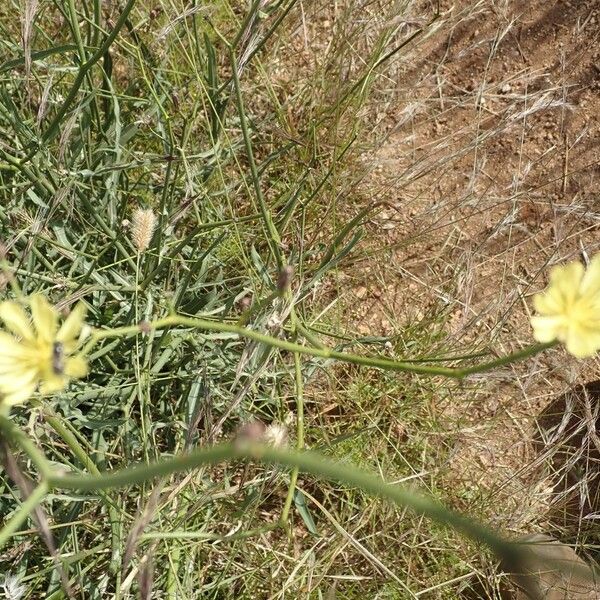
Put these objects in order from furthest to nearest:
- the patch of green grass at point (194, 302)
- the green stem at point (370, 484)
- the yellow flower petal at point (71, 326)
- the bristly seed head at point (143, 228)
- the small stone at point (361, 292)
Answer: the small stone at point (361, 292), the patch of green grass at point (194, 302), the bristly seed head at point (143, 228), the yellow flower petal at point (71, 326), the green stem at point (370, 484)

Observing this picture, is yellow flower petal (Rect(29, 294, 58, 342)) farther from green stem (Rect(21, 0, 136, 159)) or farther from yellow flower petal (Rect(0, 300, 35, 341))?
green stem (Rect(21, 0, 136, 159))

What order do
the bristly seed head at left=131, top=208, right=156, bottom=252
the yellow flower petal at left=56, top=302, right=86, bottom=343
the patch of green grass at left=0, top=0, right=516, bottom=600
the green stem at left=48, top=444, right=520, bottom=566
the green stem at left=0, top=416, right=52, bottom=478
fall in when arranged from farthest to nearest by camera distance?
the patch of green grass at left=0, top=0, right=516, bottom=600 → the bristly seed head at left=131, top=208, right=156, bottom=252 → the yellow flower petal at left=56, top=302, right=86, bottom=343 → the green stem at left=0, top=416, right=52, bottom=478 → the green stem at left=48, top=444, right=520, bottom=566

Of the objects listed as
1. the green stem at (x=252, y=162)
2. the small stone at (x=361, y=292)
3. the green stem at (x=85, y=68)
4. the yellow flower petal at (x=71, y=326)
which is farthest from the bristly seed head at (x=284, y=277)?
the small stone at (x=361, y=292)

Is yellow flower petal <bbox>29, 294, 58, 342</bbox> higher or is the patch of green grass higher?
the patch of green grass

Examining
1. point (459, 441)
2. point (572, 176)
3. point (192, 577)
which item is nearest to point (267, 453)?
point (192, 577)

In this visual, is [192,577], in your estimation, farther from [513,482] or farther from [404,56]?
[404,56]

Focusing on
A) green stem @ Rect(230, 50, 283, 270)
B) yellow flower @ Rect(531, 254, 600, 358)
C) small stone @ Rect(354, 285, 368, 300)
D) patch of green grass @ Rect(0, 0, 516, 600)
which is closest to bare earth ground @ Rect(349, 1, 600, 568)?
small stone @ Rect(354, 285, 368, 300)

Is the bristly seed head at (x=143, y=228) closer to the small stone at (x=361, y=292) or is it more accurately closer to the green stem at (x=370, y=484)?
the green stem at (x=370, y=484)
